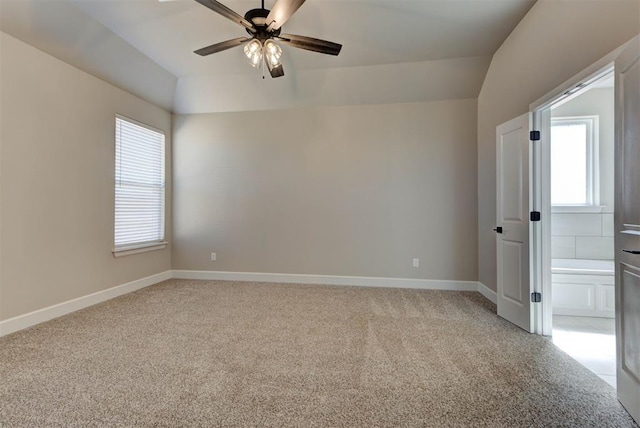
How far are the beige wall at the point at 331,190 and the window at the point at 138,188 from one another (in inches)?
12.3

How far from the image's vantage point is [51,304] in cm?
300

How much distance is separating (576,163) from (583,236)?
105 centimetres

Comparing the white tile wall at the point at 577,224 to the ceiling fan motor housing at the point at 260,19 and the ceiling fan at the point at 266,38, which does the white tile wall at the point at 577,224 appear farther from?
the ceiling fan motor housing at the point at 260,19

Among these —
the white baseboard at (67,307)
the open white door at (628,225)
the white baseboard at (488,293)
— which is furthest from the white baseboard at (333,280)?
the open white door at (628,225)

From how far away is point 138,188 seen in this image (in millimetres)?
4168

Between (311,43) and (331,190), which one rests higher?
(311,43)

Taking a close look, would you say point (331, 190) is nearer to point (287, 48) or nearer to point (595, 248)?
point (287, 48)

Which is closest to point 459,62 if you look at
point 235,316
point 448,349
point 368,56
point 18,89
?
point 368,56

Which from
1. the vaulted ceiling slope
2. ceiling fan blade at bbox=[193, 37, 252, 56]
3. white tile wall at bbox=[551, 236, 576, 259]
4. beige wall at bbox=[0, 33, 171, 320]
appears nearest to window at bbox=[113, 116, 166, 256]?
beige wall at bbox=[0, 33, 171, 320]

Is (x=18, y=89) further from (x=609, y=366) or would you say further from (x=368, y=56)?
(x=609, y=366)

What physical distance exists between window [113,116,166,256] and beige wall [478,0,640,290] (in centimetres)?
475

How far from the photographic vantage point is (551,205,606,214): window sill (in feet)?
12.9

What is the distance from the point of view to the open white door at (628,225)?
1.55m

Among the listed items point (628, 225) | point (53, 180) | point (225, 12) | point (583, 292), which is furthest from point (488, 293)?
point (53, 180)
